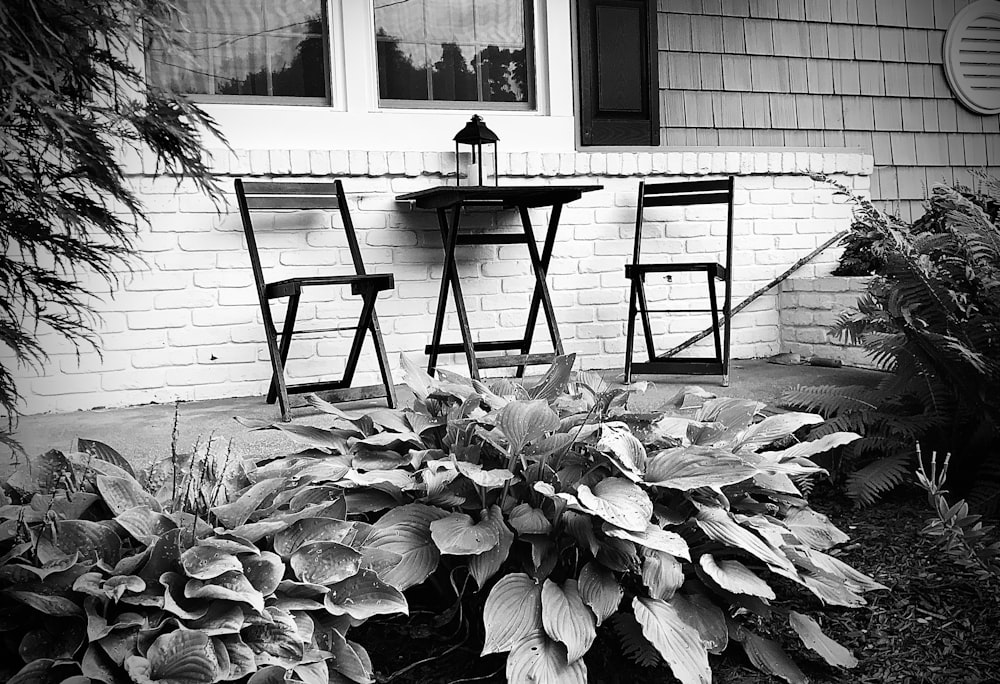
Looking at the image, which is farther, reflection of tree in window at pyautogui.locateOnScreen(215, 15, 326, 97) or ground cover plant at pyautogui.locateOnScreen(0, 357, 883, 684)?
reflection of tree in window at pyautogui.locateOnScreen(215, 15, 326, 97)

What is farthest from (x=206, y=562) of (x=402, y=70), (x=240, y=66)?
(x=402, y=70)

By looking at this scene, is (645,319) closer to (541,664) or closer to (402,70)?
(402,70)

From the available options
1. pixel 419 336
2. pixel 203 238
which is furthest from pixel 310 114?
pixel 419 336

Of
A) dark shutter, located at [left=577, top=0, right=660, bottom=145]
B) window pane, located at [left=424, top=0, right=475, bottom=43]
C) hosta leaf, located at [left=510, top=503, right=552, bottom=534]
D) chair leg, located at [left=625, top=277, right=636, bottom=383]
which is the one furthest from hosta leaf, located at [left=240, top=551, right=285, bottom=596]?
dark shutter, located at [left=577, top=0, right=660, bottom=145]

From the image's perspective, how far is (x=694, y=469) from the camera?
5.95 feet

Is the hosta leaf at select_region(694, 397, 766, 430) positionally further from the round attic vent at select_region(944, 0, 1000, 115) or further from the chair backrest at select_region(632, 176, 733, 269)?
the round attic vent at select_region(944, 0, 1000, 115)

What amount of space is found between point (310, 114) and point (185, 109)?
219 cm

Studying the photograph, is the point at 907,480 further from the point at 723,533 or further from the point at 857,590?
the point at 723,533

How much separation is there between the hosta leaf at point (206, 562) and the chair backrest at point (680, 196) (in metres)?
2.76

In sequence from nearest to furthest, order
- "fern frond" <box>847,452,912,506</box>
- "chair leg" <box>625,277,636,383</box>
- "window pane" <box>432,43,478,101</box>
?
"fern frond" <box>847,452,912,506</box> < "chair leg" <box>625,277,636,383</box> < "window pane" <box>432,43,478,101</box>

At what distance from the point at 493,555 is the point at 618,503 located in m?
0.25

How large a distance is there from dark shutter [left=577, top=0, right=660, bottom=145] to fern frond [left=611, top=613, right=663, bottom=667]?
277cm

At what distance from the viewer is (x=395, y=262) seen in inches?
148

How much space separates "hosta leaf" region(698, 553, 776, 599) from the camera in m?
1.68
